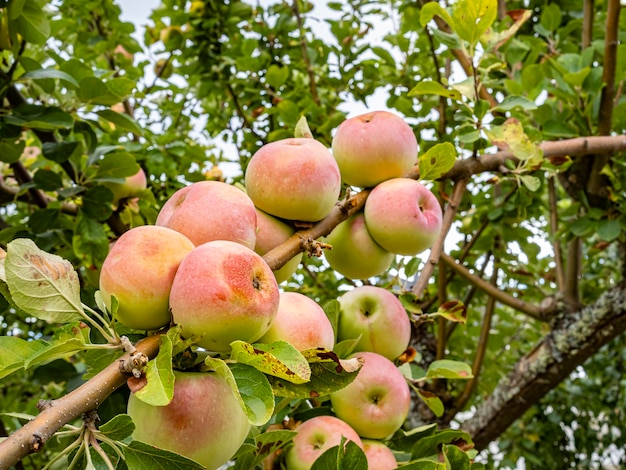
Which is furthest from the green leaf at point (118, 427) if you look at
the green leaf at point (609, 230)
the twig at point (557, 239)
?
the twig at point (557, 239)

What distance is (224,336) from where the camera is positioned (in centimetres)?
55

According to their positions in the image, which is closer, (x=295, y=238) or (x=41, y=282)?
(x=41, y=282)

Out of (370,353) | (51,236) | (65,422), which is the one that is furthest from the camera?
(51,236)

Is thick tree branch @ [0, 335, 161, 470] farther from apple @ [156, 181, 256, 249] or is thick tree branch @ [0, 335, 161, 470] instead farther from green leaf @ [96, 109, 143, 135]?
green leaf @ [96, 109, 143, 135]

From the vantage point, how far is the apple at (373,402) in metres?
0.84

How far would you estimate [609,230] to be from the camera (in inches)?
66.3

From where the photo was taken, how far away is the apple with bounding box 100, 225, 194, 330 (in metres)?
0.57

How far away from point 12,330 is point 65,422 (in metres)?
2.45

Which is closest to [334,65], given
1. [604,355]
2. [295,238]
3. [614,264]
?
[614,264]

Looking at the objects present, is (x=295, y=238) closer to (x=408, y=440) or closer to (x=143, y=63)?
(x=408, y=440)

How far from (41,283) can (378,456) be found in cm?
49

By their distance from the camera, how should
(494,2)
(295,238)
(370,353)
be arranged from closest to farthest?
(295,238), (370,353), (494,2)

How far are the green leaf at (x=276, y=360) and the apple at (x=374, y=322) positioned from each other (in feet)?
1.30

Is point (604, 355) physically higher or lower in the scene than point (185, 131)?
lower
